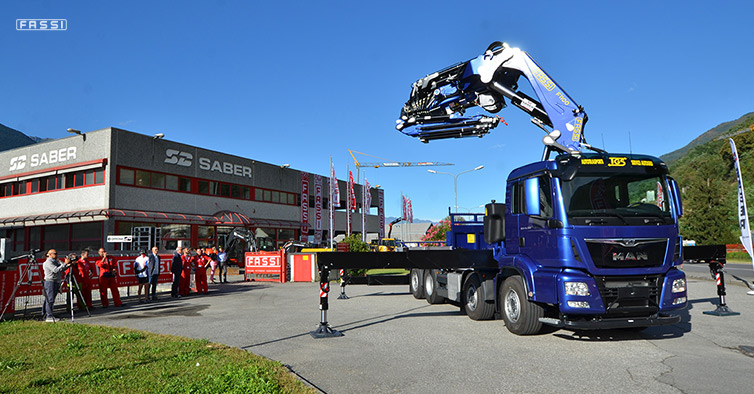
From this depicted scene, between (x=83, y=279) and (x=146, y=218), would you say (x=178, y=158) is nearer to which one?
(x=146, y=218)

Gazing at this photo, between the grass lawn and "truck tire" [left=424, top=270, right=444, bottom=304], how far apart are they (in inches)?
265

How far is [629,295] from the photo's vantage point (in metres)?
7.27

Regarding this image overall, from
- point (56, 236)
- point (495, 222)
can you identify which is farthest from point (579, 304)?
point (56, 236)

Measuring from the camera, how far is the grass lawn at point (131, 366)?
5.20 m

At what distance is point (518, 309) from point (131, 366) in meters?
5.96

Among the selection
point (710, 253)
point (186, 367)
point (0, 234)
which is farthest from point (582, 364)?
point (0, 234)

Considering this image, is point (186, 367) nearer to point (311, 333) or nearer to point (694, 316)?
point (311, 333)

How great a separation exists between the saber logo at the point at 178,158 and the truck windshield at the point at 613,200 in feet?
96.4

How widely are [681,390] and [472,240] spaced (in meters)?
7.03

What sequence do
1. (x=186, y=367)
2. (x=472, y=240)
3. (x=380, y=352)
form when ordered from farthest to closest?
(x=472, y=240) → (x=380, y=352) → (x=186, y=367)

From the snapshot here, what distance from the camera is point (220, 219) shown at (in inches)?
A: 1334

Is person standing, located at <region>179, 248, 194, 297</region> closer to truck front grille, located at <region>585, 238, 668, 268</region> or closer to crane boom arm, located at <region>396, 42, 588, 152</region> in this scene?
crane boom arm, located at <region>396, 42, 588, 152</region>

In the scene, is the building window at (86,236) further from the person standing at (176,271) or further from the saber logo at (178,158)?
the person standing at (176,271)

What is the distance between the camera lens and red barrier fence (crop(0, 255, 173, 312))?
1125 centimetres
